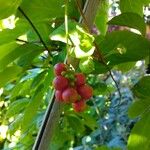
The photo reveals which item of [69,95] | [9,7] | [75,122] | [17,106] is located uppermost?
[9,7]

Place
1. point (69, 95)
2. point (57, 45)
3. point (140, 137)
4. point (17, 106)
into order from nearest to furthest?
point (69, 95), point (140, 137), point (57, 45), point (17, 106)

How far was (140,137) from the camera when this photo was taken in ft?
2.31

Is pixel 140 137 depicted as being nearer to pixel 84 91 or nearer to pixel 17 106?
pixel 84 91

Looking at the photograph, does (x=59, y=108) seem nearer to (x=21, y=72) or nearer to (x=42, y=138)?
(x=42, y=138)

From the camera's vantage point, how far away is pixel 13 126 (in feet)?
3.54

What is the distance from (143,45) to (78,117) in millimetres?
475

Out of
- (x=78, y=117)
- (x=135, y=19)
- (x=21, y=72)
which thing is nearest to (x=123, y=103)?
(x=78, y=117)

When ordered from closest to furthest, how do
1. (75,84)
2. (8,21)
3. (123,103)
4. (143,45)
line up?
(75,84) → (143,45) → (8,21) → (123,103)

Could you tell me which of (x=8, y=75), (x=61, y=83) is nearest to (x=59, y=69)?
(x=61, y=83)

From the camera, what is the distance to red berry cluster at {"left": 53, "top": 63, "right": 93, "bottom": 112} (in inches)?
22.5

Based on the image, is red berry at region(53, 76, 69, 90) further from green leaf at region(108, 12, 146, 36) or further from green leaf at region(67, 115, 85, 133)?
green leaf at region(67, 115, 85, 133)

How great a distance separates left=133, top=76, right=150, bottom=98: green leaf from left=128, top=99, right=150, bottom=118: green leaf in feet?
0.08

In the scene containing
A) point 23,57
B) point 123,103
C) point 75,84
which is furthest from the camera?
point 123,103

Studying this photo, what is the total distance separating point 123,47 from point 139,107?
157mm
